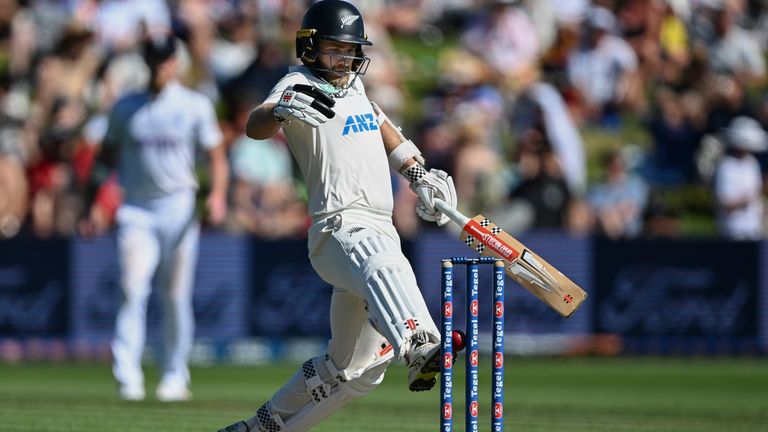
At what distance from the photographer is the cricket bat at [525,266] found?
6.31 meters

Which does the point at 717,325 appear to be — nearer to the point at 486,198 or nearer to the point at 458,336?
the point at 486,198

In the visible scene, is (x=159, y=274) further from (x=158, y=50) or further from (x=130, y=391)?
(x=158, y=50)

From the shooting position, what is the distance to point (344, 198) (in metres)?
6.41

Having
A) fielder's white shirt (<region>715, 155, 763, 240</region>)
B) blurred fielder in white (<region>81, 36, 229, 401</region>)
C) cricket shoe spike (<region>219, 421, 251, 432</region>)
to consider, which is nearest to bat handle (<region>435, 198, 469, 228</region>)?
cricket shoe spike (<region>219, 421, 251, 432</region>)

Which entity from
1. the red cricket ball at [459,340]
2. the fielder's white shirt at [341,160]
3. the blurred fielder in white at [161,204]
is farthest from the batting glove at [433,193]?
the blurred fielder in white at [161,204]

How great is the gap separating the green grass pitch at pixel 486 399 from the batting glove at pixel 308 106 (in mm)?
2987

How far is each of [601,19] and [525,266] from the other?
12454 mm

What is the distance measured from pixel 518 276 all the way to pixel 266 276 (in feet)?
27.3

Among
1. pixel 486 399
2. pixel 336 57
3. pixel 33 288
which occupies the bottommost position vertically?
pixel 486 399

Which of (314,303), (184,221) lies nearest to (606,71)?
(314,303)

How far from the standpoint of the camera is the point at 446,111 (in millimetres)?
16641

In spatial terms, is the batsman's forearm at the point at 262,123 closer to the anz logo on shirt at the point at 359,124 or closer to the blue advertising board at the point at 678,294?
the anz logo on shirt at the point at 359,124

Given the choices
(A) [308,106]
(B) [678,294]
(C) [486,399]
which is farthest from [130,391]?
(B) [678,294]

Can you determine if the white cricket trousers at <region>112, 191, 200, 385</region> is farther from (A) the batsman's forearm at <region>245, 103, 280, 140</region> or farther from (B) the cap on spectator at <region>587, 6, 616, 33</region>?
(B) the cap on spectator at <region>587, 6, 616, 33</region>
